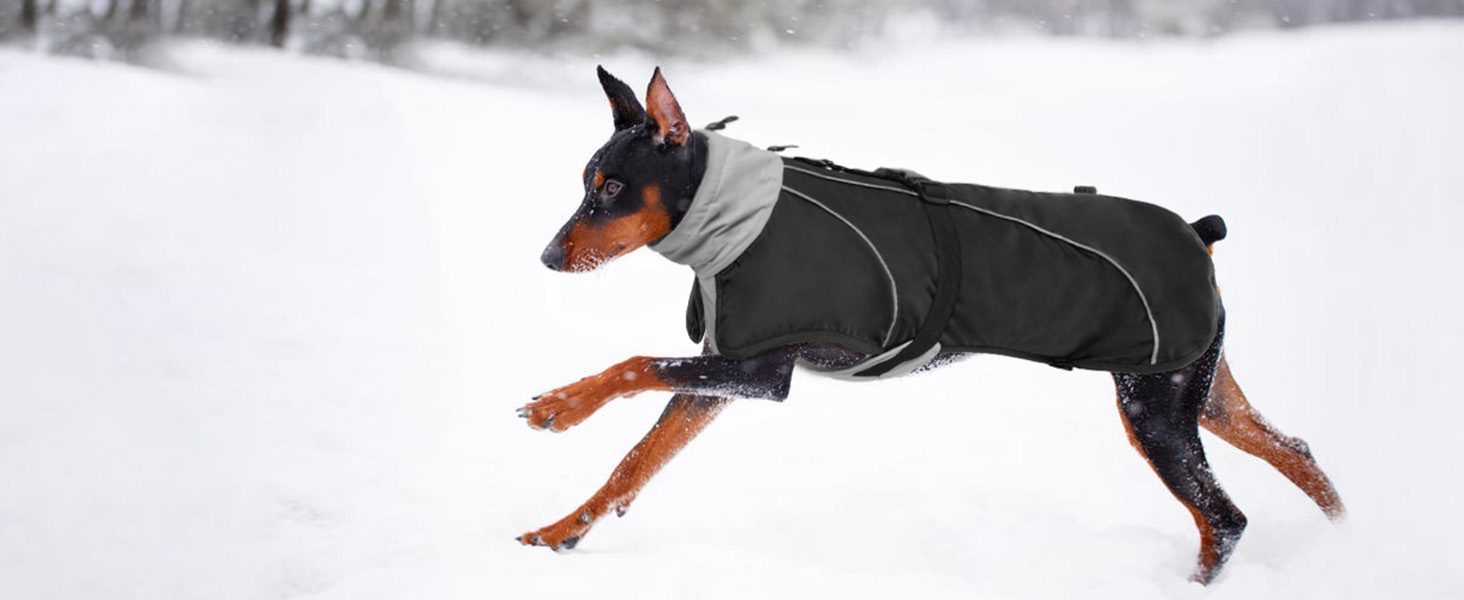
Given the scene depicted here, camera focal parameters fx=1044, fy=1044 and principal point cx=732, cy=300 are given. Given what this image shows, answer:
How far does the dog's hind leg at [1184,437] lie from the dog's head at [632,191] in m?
1.39

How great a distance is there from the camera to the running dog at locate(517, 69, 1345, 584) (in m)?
2.46

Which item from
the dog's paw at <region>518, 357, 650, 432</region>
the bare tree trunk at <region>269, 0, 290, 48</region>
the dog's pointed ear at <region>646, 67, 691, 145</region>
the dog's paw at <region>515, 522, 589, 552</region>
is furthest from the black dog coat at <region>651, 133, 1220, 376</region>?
the bare tree trunk at <region>269, 0, 290, 48</region>

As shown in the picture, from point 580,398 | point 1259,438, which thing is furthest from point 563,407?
point 1259,438

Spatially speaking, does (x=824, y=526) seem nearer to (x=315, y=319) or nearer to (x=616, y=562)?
(x=616, y=562)

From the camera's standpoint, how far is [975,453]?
414 centimetres

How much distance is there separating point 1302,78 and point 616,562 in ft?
32.4

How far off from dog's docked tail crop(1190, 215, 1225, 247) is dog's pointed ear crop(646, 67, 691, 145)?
1504mm

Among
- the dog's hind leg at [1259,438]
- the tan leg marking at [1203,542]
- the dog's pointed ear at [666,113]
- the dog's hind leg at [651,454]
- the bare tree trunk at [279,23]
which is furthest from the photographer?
the bare tree trunk at [279,23]

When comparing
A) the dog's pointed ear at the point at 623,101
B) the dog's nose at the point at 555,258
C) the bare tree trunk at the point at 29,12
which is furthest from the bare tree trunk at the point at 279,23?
the dog's nose at the point at 555,258

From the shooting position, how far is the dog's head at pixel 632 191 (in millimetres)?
2439

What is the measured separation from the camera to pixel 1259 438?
311 centimetres

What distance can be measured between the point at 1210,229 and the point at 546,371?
9.75 feet

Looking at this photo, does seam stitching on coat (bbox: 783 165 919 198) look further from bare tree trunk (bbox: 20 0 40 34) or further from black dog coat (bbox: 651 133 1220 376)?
bare tree trunk (bbox: 20 0 40 34)

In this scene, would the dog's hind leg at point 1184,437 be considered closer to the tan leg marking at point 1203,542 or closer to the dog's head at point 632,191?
the tan leg marking at point 1203,542
